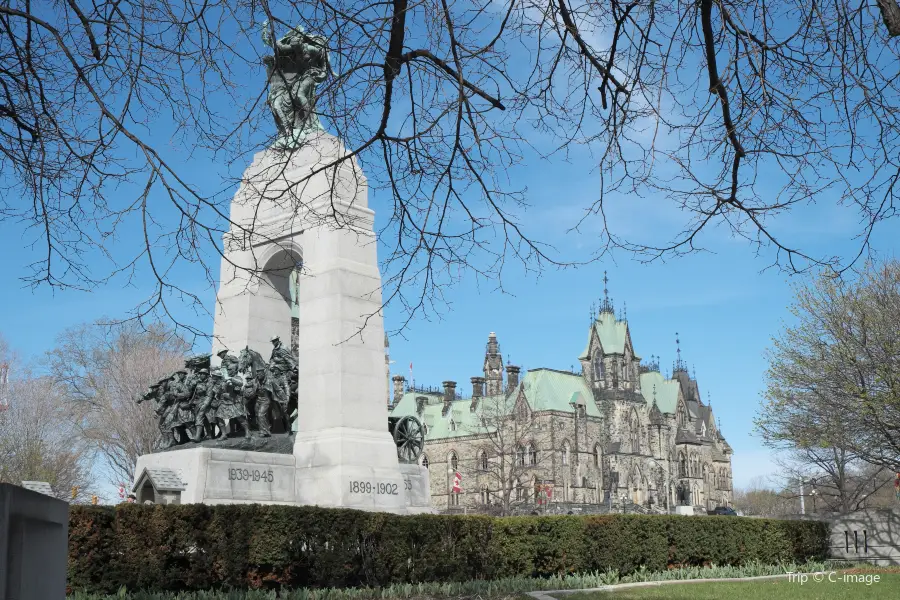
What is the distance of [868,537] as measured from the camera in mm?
24422

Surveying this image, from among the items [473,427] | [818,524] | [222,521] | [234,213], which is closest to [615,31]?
[222,521]

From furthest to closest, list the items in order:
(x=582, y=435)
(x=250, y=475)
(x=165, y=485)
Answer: (x=582, y=435)
(x=250, y=475)
(x=165, y=485)

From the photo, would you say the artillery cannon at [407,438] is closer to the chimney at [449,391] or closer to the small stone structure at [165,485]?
the small stone structure at [165,485]

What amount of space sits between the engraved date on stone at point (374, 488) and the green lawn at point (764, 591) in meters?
6.43

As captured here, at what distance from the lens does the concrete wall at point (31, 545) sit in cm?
290

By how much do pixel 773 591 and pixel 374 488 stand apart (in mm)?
8274

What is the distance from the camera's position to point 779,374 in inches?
1179

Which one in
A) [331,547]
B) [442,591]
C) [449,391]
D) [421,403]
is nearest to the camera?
[442,591]

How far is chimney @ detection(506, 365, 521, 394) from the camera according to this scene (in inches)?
4227

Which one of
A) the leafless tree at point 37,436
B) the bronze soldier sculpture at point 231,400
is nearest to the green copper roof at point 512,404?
the leafless tree at point 37,436

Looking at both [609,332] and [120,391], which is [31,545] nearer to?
[120,391]

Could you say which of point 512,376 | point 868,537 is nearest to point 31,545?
point 868,537

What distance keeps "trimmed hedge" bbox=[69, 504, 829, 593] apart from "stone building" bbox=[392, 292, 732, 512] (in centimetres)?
6899

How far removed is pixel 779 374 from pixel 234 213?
60.1 ft
